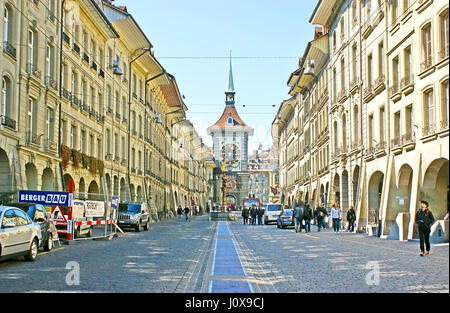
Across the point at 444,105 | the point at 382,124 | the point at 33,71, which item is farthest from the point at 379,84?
the point at 33,71

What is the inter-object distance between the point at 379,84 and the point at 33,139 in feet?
57.4

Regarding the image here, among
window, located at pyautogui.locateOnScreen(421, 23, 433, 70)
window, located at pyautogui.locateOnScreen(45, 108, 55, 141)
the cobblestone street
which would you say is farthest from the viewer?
window, located at pyautogui.locateOnScreen(45, 108, 55, 141)

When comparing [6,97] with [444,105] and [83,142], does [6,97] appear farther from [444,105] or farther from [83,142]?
[444,105]

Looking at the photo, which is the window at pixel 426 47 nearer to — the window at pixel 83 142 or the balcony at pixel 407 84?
the balcony at pixel 407 84

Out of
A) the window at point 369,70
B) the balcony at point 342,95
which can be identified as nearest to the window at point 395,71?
the window at point 369,70

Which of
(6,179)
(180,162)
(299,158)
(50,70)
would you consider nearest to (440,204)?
(6,179)

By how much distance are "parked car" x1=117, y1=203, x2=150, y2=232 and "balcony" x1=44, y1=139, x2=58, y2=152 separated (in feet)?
21.2

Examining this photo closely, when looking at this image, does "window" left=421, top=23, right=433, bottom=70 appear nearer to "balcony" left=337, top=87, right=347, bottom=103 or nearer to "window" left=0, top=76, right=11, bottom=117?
"balcony" left=337, top=87, right=347, bottom=103

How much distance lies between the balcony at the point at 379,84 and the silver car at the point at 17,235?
1973cm

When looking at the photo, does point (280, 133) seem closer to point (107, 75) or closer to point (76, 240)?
point (107, 75)

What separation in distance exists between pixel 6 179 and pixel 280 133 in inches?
3095

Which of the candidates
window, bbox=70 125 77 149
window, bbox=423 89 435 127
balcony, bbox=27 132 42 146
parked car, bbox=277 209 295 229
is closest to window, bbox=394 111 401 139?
window, bbox=423 89 435 127

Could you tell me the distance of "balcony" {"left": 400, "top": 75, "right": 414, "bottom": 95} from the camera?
25828mm

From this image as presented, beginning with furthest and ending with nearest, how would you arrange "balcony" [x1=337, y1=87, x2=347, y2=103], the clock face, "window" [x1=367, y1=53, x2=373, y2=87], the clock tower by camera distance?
the clock face, the clock tower, "balcony" [x1=337, y1=87, x2=347, y2=103], "window" [x1=367, y1=53, x2=373, y2=87]
